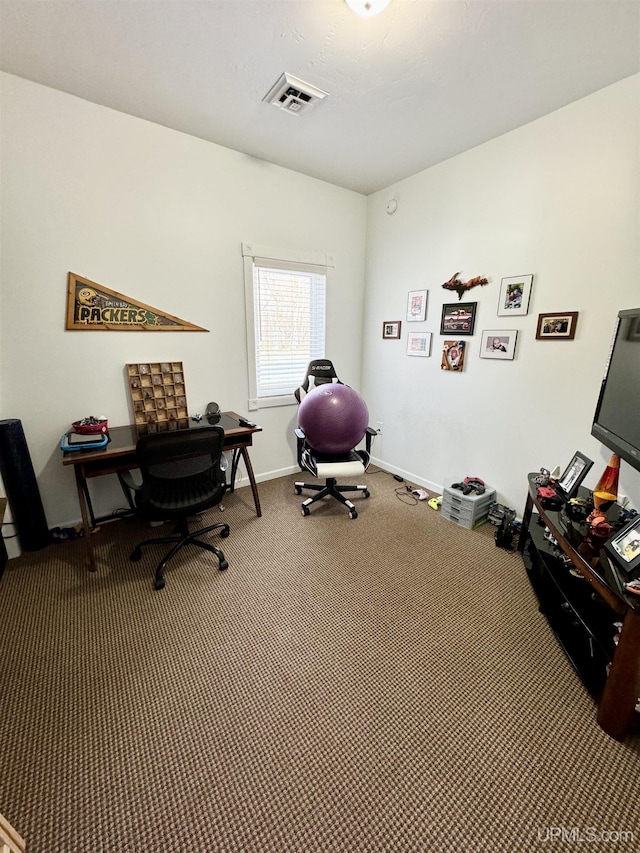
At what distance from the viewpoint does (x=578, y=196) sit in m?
2.09

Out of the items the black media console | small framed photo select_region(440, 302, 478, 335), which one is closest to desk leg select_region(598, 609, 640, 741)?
the black media console

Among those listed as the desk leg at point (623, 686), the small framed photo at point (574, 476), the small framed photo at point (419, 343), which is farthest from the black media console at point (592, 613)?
the small framed photo at point (419, 343)

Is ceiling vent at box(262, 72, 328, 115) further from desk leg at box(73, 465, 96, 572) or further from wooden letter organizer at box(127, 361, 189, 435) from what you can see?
desk leg at box(73, 465, 96, 572)

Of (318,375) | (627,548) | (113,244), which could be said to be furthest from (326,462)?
(113,244)

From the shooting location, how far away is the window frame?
9.80ft

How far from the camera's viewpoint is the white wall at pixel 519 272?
77.6 inches

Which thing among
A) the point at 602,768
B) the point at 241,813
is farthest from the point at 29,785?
the point at 602,768

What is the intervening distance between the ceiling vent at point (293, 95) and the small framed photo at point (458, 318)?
5.74 feet

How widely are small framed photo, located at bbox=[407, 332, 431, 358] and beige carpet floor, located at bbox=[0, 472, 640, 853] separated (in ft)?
6.28

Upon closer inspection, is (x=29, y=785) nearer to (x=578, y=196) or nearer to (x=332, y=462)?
(x=332, y=462)

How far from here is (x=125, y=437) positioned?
96.3 inches

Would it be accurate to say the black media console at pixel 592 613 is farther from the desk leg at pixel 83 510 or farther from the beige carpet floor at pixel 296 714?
the desk leg at pixel 83 510

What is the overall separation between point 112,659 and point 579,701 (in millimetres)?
2172

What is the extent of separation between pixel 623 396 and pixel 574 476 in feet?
1.68
